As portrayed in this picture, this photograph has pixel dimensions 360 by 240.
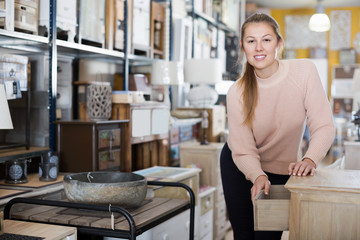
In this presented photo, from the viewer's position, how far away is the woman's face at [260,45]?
2.04 metres

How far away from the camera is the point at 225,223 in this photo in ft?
15.5

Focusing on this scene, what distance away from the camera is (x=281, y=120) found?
212 centimetres

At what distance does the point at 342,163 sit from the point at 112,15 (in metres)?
2.01

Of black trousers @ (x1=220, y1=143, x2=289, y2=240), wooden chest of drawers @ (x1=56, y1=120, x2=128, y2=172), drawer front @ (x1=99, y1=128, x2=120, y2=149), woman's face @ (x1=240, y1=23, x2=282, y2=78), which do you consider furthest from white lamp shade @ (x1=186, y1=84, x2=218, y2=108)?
woman's face @ (x1=240, y1=23, x2=282, y2=78)

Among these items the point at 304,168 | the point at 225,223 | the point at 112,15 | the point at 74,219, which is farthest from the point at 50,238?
the point at 225,223

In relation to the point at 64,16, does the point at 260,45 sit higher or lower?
lower

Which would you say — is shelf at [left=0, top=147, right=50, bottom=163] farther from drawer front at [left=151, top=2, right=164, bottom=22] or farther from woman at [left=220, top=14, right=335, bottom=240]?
drawer front at [left=151, top=2, right=164, bottom=22]

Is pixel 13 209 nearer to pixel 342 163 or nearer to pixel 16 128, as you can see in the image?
pixel 16 128

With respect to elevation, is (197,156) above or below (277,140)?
below

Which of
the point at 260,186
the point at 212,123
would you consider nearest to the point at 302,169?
the point at 260,186

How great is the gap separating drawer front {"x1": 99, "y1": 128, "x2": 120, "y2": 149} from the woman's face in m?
1.32

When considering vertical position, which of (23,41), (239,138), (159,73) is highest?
(23,41)

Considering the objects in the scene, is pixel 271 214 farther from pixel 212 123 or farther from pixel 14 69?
pixel 212 123

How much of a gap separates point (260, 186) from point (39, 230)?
88 cm
